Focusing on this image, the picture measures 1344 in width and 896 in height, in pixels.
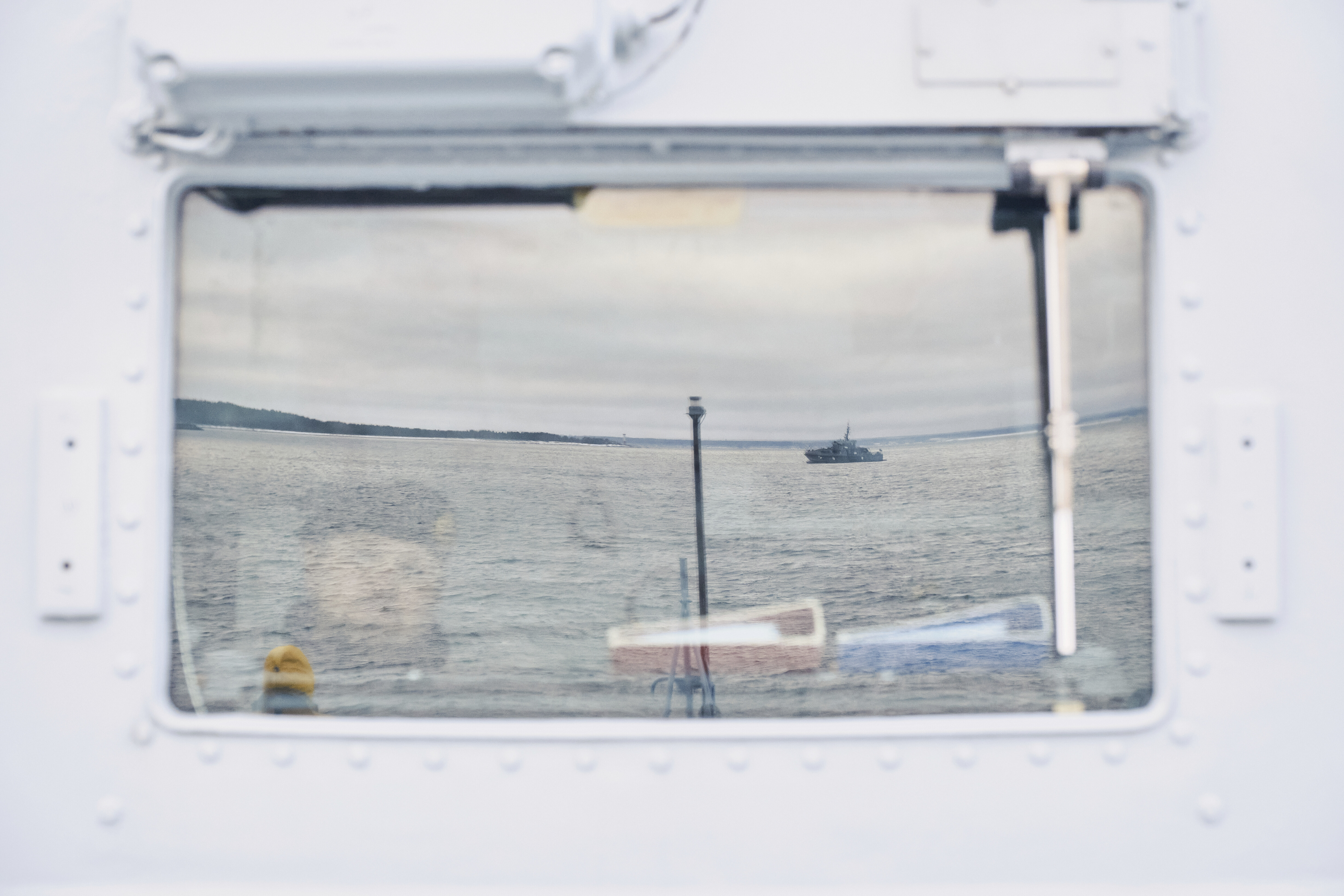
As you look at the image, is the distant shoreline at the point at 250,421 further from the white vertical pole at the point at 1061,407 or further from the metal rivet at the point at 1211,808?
the metal rivet at the point at 1211,808

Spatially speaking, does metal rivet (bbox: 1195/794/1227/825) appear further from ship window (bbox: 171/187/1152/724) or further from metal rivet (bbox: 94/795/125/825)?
metal rivet (bbox: 94/795/125/825)

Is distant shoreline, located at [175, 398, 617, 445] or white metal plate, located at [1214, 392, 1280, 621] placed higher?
distant shoreline, located at [175, 398, 617, 445]

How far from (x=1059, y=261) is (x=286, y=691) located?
1.16 meters

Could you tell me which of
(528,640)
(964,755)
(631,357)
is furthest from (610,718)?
(528,640)

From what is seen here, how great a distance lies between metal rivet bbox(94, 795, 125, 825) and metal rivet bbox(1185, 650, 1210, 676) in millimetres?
1240

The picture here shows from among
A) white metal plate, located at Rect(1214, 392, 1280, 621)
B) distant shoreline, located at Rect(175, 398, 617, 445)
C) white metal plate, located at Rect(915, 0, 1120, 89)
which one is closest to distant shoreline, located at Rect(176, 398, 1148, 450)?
distant shoreline, located at Rect(175, 398, 617, 445)

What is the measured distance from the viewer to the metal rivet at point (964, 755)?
3.19ft

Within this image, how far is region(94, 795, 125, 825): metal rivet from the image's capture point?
3.20 ft

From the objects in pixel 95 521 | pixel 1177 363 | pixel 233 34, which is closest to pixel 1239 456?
pixel 1177 363

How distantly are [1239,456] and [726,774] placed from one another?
683 millimetres

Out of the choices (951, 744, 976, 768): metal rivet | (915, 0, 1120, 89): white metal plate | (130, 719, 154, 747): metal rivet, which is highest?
(915, 0, 1120, 89): white metal plate

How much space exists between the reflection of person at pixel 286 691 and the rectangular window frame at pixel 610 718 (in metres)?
0.09

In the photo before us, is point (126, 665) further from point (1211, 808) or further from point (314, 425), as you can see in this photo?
→ point (1211, 808)

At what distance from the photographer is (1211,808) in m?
0.96
